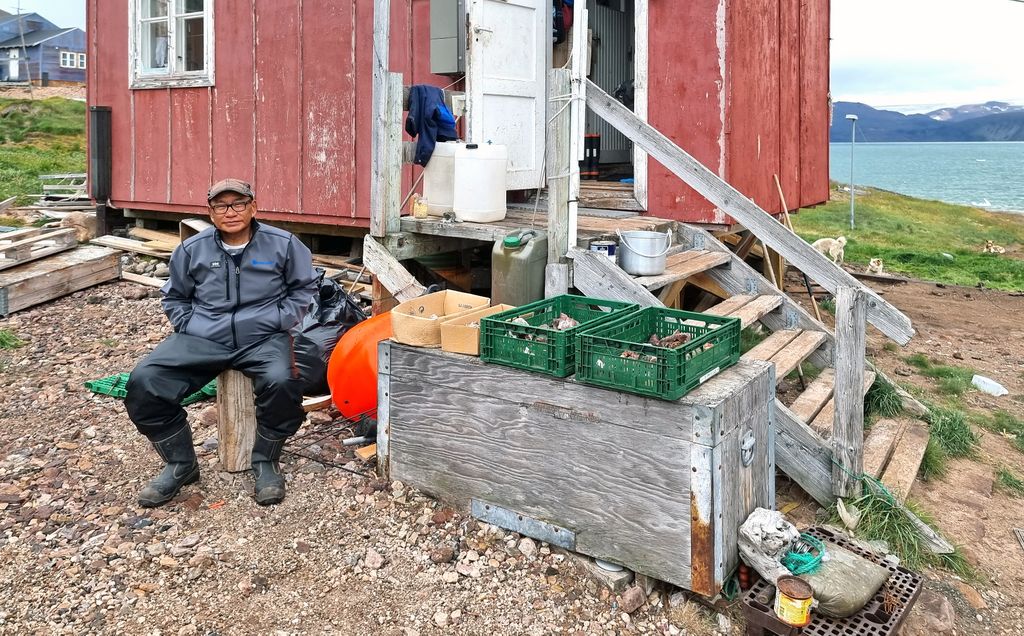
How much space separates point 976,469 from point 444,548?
3122 millimetres

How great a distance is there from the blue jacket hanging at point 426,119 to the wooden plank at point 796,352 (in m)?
2.75

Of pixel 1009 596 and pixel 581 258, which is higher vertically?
pixel 581 258

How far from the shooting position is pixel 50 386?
227 inches

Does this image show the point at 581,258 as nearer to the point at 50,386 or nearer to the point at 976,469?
the point at 976,469

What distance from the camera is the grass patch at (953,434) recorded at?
5.01 metres

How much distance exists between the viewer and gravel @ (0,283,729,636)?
3180 millimetres

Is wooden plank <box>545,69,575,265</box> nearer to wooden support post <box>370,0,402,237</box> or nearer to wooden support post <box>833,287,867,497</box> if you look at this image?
wooden support post <box>370,0,402,237</box>

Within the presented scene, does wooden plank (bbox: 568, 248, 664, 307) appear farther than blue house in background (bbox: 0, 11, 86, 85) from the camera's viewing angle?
No

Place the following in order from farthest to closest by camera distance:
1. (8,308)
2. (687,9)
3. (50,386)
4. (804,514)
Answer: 1. (8,308)
2. (687,9)
3. (50,386)
4. (804,514)

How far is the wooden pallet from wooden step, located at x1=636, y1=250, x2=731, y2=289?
6.26m

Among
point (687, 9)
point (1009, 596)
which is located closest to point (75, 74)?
point (687, 9)

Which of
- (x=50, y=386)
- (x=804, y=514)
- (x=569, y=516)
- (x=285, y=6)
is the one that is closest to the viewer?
(x=569, y=516)

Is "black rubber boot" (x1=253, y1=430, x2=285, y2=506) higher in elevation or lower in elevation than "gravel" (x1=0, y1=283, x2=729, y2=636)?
higher

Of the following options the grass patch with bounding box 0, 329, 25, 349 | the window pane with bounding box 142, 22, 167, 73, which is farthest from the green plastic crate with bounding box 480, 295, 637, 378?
the window pane with bounding box 142, 22, 167, 73
